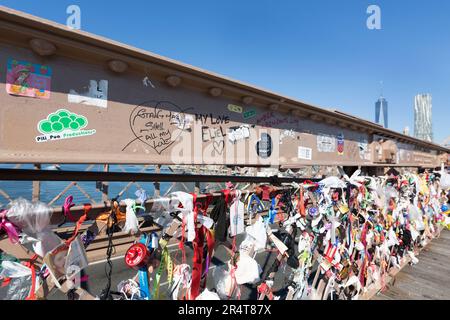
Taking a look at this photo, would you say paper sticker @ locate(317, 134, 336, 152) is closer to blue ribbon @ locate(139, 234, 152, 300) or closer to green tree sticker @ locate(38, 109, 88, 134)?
blue ribbon @ locate(139, 234, 152, 300)

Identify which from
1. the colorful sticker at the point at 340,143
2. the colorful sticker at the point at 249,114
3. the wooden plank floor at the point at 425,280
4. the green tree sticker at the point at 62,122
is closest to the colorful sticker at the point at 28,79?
the green tree sticker at the point at 62,122

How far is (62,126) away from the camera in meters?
1.95

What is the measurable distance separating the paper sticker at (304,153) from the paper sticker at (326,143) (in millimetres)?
350

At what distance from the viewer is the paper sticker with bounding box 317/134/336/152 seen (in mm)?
4685

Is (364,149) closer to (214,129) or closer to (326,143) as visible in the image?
(326,143)

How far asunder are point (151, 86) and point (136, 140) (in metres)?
0.58

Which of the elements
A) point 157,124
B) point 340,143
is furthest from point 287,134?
point 157,124

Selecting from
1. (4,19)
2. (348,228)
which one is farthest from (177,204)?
(348,228)

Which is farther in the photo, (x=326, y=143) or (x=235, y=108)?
(x=326, y=143)

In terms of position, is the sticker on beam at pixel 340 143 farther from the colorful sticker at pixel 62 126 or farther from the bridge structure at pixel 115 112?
the colorful sticker at pixel 62 126

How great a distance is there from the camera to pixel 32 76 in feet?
5.93

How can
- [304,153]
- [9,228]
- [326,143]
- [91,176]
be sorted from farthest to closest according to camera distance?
[326,143]
[304,153]
[91,176]
[9,228]

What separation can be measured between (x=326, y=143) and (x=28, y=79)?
15.3ft
